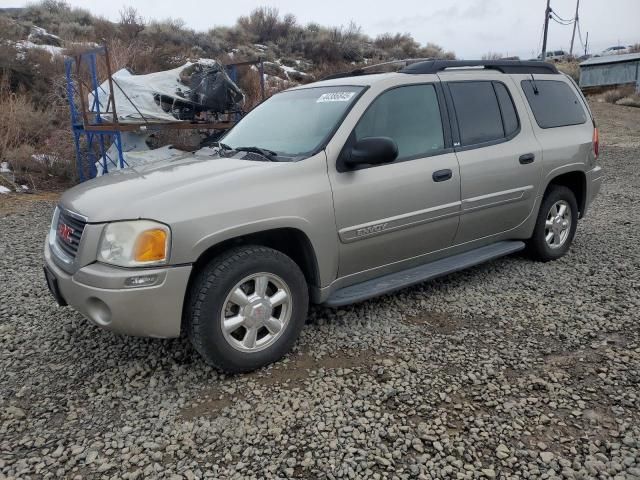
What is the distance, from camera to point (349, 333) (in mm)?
3727

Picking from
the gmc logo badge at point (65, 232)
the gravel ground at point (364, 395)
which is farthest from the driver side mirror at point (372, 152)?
the gmc logo badge at point (65, 232)

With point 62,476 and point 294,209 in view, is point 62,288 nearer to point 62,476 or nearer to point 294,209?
point 62,476

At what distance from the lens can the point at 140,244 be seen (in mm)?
2791

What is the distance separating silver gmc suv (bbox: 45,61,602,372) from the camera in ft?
9.41

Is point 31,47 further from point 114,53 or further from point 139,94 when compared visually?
point 139,94

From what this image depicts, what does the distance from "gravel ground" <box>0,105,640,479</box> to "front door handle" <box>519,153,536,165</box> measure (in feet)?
3.56

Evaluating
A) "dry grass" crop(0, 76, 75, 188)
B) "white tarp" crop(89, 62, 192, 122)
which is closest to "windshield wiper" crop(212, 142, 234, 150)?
"white tarp" crop(89, 62, 192, 122)

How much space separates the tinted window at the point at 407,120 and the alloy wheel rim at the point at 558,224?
1.76m

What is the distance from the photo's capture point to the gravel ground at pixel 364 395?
246cm

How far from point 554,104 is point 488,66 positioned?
2.90 feet

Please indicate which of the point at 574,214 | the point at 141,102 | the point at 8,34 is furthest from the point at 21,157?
the point at 574,214

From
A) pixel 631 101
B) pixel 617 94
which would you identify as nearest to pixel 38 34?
pixel 631 101

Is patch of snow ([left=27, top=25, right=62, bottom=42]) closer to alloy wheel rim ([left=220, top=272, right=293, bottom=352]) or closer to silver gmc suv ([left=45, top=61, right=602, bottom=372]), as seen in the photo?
silver gmc suv ([left=45, top=61, right=602, bottom=372])

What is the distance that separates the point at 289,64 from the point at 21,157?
50.8ft
